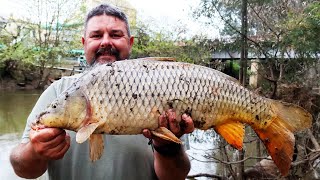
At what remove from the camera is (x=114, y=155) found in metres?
2.28

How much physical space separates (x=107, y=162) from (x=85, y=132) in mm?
538

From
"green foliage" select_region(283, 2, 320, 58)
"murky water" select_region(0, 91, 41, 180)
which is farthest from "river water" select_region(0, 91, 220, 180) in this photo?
"green foliage" select_region(283, 2, 320, 58)

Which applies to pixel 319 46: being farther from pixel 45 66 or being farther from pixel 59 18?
pixel 59 18

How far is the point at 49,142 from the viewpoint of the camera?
1867 mm

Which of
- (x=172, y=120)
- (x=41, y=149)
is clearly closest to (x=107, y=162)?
(x=41, y=149)

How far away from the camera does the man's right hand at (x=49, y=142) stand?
1.85 meters

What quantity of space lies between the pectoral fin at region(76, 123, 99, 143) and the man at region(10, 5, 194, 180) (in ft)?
0.65

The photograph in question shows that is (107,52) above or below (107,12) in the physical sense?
below

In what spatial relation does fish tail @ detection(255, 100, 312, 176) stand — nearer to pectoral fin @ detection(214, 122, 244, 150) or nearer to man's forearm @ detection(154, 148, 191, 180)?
pectoral fin @ detection(214, 122, 244, 150)

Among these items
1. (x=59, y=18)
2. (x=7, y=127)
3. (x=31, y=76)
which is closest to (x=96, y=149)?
(x=7, y=127)

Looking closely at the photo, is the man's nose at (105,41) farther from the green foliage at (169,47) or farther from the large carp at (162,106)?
the green foliage at (169,47)

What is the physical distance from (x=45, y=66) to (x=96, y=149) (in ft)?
83.9

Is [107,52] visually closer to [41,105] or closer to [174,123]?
[41,105]

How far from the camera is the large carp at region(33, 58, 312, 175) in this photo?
1858 millimetres
